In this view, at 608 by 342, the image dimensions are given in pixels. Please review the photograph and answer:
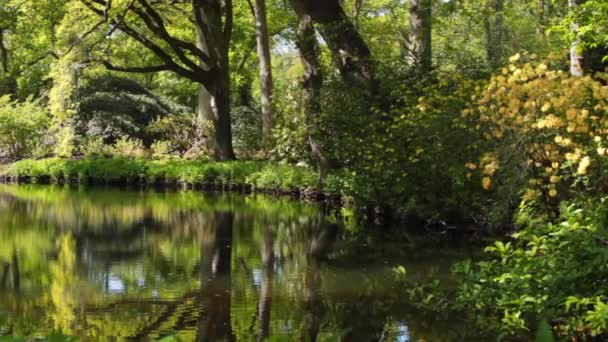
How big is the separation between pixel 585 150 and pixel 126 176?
58.3 feet

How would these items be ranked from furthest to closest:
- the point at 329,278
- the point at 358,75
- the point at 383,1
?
the point at 383,1
the point at 358,75
the point at 329,278

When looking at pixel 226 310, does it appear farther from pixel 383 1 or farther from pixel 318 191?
pixel 383 1

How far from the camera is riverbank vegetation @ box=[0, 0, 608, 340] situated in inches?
217

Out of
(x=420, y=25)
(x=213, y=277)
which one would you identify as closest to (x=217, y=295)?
(x=213, y=277)

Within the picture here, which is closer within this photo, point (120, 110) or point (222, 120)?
point (222, 120)

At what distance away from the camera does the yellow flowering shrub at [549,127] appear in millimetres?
6794

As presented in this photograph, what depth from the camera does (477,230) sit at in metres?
10.7

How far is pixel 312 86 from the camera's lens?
48.3 feet

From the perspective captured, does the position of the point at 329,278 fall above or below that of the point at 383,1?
below

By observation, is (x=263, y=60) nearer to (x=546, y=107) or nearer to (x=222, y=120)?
(x=222, y=120)

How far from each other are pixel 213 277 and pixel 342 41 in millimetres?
7119

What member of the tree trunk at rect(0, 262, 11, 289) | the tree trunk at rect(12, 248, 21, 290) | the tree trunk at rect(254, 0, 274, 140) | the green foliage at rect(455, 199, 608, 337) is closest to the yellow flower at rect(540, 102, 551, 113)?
the green foliage at rect(455, 199, 608, 337)

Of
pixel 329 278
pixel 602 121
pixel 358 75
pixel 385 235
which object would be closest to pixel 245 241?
pixel 385 235

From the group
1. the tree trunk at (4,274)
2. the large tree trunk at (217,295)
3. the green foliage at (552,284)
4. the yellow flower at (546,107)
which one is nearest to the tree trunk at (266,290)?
the large tree trunk at (217,295)
